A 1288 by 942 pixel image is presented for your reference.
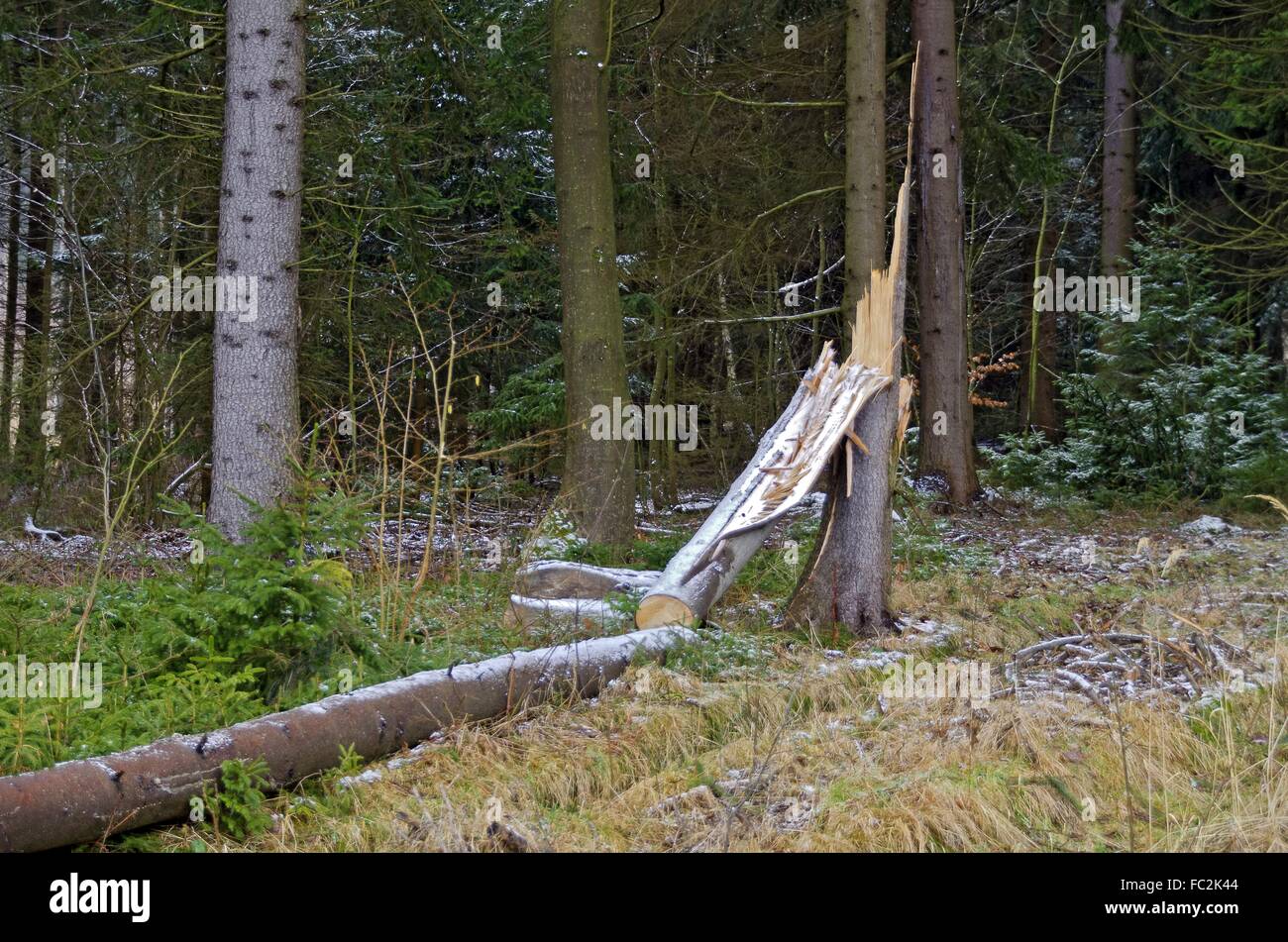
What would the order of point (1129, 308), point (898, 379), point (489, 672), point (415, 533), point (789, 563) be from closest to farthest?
point (489, 672), point (898, 379), point (789, 563), point (415, 533), point (1129, 308)

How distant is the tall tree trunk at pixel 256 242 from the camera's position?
24.2ft

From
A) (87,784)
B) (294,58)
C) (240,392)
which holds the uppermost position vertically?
(294,58)

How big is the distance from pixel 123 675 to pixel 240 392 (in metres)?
2.83

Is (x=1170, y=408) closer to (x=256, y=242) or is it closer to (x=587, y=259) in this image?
(x=587, y=259)

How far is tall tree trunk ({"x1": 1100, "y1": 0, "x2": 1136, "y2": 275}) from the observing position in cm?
1891

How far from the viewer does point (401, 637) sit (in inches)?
254

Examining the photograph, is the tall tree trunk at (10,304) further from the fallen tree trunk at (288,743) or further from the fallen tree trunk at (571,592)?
the fallen tree trunk at (288,743)

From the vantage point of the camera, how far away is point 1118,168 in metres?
19.2

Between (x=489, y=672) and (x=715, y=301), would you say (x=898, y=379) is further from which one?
(x=715, y=301)

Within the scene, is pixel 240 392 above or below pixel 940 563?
above

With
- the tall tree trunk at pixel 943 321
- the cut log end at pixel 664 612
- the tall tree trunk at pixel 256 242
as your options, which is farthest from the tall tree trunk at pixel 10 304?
the tall tree trunk at pixel 943 321

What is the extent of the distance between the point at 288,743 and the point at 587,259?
21.7ft

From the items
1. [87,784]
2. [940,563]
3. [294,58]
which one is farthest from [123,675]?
[940,563]

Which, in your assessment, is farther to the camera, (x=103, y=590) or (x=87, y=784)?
(x=103, y=590)
